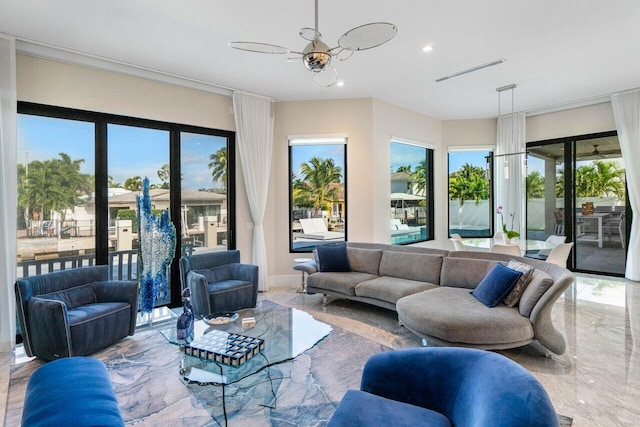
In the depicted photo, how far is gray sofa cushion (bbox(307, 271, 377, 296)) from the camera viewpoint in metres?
4.29

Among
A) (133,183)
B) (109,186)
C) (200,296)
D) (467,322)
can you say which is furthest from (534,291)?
(109,186)

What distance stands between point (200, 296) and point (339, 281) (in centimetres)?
167

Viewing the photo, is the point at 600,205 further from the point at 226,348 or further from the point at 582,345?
the point at 226,348

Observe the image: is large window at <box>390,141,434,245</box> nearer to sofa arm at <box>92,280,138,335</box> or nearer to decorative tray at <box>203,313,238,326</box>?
decorative tray at <box>203,313,238,326</box>

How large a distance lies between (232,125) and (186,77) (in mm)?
951

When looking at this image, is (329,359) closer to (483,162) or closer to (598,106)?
(483,162)

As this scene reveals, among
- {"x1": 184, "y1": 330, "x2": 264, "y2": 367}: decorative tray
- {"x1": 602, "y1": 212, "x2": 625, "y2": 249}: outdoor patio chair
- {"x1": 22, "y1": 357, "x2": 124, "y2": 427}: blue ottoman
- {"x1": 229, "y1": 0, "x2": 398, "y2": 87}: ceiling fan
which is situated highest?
{"x1": 229, "y1": 0, "x2": 398, "y2": 87}: ceiling fan

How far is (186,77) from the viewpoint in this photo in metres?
4.70

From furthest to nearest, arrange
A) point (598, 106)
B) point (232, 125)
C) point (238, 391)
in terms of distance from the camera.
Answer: point (598, 106) < point (232, 125) < point (238, 391)

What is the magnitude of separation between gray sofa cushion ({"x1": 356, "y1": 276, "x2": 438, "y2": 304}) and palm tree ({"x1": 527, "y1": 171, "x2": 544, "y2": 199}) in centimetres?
435

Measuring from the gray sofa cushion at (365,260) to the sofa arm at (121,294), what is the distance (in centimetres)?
270

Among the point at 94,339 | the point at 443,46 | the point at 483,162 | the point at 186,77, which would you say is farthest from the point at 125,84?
the point at 483,162

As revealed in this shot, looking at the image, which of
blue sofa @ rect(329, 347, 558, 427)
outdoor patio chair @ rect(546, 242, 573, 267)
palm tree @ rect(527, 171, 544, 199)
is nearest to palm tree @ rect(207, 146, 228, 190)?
blue sofa @ rect(329, 347, 558, 427)

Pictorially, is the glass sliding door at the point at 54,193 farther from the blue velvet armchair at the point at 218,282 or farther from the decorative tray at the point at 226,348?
the decorative tray at the point at 226,348
